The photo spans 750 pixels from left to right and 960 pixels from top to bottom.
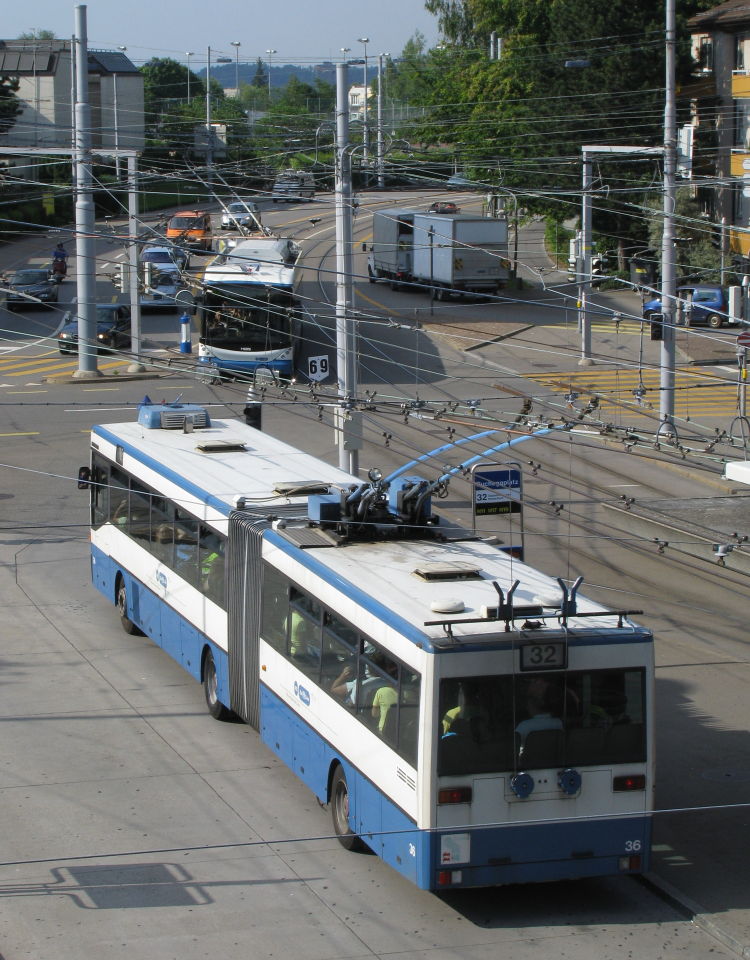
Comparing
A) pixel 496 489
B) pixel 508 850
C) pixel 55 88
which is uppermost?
pixel 55 88

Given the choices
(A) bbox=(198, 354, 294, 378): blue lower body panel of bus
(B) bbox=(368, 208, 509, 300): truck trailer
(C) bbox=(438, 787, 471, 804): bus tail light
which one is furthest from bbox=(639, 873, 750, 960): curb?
(B) bbox=(368, 208, 509, 300): truck trailer

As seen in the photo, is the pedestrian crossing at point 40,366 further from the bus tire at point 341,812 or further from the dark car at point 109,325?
the bus tire at point 341,812

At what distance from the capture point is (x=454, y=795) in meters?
8.94

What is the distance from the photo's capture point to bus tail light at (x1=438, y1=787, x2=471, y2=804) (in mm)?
8914

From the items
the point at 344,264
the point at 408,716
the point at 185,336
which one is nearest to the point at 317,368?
the point at 344,264

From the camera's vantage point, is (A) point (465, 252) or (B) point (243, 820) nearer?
(B) point (243, 820)

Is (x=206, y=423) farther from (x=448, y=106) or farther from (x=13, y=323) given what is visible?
(x=448, y=106)

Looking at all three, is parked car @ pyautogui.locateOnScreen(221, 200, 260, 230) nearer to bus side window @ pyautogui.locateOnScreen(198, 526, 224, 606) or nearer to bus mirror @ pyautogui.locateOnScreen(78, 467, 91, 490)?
bus mirror @ pyautogui.locateOnScreen(78, 467, 91, 490)

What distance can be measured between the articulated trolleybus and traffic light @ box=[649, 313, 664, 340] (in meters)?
10.0

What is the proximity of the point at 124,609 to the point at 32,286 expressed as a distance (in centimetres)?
3045

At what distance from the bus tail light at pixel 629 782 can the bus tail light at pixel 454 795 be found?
104 centimetres

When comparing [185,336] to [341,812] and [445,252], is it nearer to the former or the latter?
[445,252]

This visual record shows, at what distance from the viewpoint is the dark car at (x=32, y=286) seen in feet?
145

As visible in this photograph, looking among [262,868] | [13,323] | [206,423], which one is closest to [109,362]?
[13,323]
